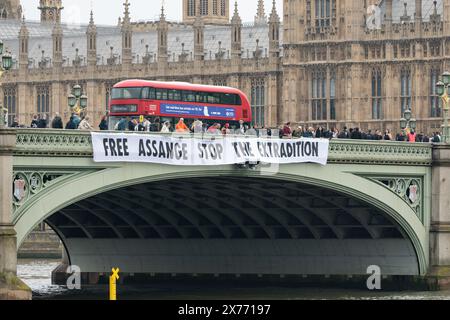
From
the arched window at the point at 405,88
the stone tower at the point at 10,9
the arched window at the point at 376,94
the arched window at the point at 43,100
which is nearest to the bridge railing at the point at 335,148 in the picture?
the arched window at the point at 405,88

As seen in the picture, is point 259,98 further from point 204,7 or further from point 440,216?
point 440,216

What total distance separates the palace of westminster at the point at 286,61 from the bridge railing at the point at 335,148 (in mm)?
47847

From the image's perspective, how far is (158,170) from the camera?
7569 cm

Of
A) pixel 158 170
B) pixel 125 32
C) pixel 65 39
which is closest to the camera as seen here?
pixel 158 170

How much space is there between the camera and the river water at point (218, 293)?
88812mm

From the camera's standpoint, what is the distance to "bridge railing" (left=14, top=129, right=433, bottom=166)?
7162 centimetres

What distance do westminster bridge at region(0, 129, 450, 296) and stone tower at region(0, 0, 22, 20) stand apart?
97.6 m

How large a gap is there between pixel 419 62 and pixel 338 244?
44780 millimetres

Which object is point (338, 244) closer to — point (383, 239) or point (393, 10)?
point (383, 239)

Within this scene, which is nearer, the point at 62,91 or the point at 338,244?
the point at 338,244
